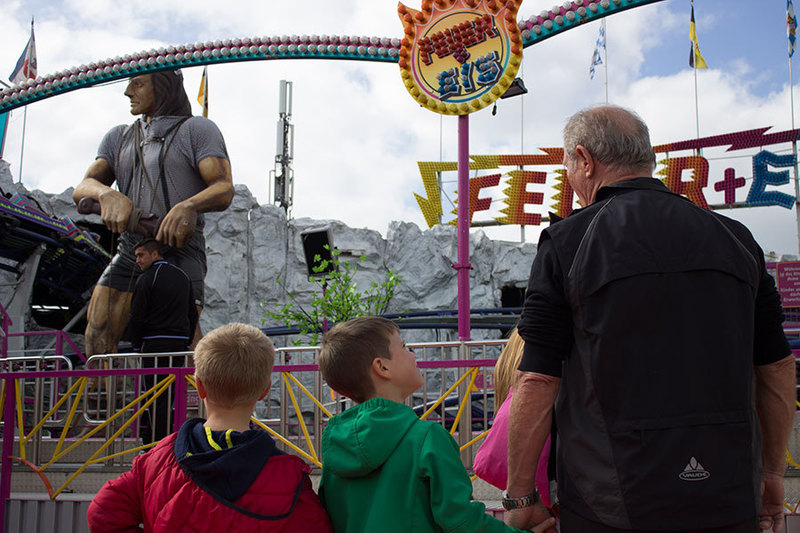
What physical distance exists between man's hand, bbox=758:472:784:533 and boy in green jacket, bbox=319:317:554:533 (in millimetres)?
616

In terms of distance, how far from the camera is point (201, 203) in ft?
19.0

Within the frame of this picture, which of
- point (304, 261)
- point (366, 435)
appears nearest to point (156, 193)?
point (366, 435)

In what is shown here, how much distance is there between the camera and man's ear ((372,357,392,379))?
1783mm

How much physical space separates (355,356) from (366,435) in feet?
0.82

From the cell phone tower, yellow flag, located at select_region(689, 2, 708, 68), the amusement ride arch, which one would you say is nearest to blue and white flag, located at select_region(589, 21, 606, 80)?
yellow flag, located at select_region(689, 2, 708, 68)

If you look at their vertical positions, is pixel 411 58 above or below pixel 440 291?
above

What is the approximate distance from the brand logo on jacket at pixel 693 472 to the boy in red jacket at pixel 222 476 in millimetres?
909

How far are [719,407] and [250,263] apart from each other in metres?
19.0

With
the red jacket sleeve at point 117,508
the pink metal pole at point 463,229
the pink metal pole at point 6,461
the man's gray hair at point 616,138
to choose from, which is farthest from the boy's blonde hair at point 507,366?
the pink metal pole at point 463,229

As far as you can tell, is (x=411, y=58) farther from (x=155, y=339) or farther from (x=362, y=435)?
(x=362, y=435)

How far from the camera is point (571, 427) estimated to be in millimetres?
1559

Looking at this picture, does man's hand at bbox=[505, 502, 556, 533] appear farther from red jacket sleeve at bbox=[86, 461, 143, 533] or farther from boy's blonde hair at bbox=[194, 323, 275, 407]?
red jacket sleeve at bbox=[86, 461, 143, 533]

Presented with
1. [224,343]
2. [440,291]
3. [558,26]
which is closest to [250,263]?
[440,291]

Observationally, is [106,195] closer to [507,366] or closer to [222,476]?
[222,476]
